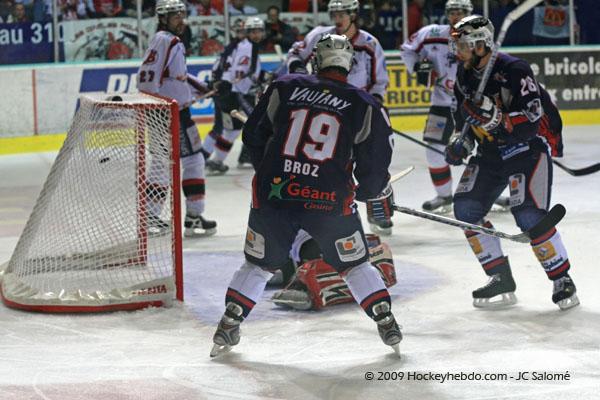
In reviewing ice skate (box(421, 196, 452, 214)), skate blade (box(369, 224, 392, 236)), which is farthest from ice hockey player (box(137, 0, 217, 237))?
ice skate (box(421, 196, 452, 214))

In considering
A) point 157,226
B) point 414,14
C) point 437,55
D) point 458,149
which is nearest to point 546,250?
point 458,149

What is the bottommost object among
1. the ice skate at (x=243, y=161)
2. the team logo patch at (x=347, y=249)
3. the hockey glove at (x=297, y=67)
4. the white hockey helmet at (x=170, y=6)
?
the ice skate at (x=243, y=161)

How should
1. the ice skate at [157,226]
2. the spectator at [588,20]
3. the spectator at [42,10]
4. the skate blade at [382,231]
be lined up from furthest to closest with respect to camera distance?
the spectator at [588,20], the spectator at [42,10], the skate blade at [382,231], the ice skate at [157,226]

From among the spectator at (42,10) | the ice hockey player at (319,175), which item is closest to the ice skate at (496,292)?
the ice hockey player at (319,175)

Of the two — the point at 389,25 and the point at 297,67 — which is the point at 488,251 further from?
the point at 389,25

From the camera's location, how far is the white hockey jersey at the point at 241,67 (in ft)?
32.6

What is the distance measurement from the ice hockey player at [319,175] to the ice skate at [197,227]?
2.76 metres

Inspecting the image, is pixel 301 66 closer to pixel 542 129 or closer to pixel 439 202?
pixel 439 202

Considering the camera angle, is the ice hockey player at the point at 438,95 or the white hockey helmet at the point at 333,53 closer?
the white hockey helmet at the point at 333,53

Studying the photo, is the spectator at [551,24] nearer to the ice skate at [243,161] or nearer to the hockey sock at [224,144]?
the ice skate at [243,161]

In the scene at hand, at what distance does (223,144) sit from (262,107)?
17.8 ft

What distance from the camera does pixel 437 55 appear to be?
25.8 feet

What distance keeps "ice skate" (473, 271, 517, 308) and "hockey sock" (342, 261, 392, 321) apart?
37.1 inches

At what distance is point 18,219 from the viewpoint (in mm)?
7797
